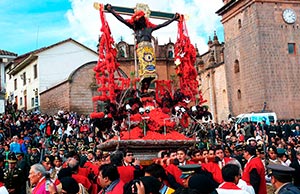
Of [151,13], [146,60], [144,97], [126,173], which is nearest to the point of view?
[126,173]

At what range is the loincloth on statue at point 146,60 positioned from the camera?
46.0 ft

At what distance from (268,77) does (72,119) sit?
16.0 m

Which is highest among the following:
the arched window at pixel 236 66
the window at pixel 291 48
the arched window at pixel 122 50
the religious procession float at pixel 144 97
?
the arched window at pixel 122 50

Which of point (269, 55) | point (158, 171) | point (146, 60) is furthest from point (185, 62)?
point (269, 55)

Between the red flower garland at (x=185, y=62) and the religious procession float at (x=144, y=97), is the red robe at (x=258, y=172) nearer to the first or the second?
the religious procession float at (x=144, y=97)

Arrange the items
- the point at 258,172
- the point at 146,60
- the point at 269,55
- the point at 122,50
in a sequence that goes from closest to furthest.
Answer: the point at 258,172 < the point at 146,60 < the point at 269,55 < the point at 122,50

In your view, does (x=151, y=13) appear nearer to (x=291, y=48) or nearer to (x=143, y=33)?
(x=143, y=33)

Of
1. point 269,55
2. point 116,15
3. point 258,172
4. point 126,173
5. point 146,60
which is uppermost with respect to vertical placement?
point 269,55

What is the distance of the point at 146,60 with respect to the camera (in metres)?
14.1

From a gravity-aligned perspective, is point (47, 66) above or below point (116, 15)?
above

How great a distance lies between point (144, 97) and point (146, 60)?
4.49 ft

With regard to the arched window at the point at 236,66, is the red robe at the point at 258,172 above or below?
below

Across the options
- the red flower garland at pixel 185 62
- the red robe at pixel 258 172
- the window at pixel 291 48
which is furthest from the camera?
the window at pixel 291 48

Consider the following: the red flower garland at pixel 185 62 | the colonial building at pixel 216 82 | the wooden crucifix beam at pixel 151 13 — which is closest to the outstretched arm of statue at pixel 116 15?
the wooden crucifix beam at pixel 151 13
